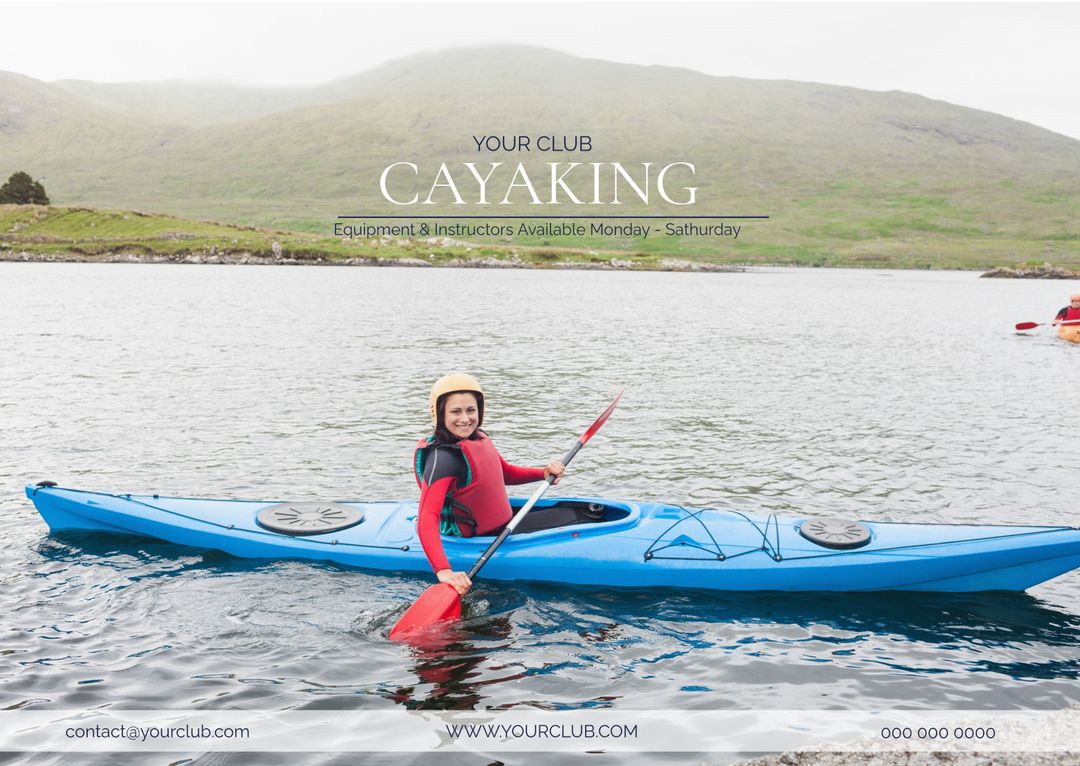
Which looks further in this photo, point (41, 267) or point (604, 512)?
point (41, 267)

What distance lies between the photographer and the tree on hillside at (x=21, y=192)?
257ft

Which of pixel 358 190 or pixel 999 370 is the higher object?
pixel 358 190

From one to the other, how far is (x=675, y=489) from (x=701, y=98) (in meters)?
205

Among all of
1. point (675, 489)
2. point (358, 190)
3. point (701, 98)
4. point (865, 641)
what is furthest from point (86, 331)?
point (701, 98)

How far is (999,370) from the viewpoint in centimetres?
2184

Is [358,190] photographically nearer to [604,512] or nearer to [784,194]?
[784,194]

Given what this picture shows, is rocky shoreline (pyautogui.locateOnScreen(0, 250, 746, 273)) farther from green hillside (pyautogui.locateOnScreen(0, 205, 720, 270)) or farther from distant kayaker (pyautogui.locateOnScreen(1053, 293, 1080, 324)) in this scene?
distant kayaker (pyautogui.locateOnScreen(1053, 293, 1080, 324))

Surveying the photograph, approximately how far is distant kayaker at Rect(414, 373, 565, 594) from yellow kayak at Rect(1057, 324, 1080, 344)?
83.2 ft

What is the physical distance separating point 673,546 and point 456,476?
2165 millimetres

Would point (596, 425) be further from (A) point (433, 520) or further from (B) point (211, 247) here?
(B) point (211, 247)

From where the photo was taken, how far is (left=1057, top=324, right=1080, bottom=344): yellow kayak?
26422mm

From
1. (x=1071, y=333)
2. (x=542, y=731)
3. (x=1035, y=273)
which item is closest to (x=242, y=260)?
(x=1071, y=333)

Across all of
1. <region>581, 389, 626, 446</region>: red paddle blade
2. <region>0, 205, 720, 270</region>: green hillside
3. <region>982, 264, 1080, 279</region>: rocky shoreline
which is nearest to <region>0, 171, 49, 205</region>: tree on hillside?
<region>0, 205, 720, 270</region>: green hillside

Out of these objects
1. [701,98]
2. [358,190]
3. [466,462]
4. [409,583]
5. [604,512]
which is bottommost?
[409,583]
